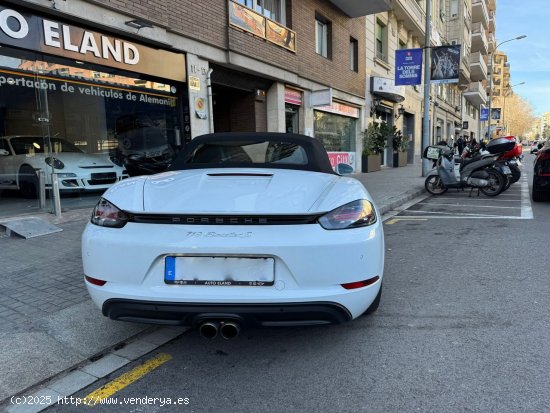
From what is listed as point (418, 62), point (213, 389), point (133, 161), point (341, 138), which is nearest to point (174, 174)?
point (213, 389)

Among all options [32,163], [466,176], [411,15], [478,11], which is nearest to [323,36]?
[466,176]

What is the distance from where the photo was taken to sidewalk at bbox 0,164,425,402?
2.51 m

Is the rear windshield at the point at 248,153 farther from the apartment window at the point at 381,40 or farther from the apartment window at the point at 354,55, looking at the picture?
the apartment window at the point at 381,40

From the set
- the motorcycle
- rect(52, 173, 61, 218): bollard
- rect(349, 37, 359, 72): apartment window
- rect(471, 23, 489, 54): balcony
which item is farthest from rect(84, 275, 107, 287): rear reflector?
rect(471, 23, 489, 54): balcony

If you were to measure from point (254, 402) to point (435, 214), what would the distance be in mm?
6670

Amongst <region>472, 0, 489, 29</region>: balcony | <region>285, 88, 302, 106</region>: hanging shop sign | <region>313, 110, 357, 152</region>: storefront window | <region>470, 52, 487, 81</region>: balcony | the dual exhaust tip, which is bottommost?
the dual exhaust tip

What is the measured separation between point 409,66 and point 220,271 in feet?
45.4

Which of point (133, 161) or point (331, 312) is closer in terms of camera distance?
point (331, 312)

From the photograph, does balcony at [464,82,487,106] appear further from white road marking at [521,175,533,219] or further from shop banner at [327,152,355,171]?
white road marking at [521,175,533,219]

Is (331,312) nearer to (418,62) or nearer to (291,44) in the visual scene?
(291,44)

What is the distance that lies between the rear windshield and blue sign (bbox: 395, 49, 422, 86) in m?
12.0

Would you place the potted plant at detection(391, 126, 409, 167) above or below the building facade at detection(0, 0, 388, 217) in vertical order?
below

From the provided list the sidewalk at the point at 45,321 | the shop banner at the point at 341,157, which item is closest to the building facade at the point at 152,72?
the shop banner at the point at 341,157

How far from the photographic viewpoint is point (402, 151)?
21453mm
